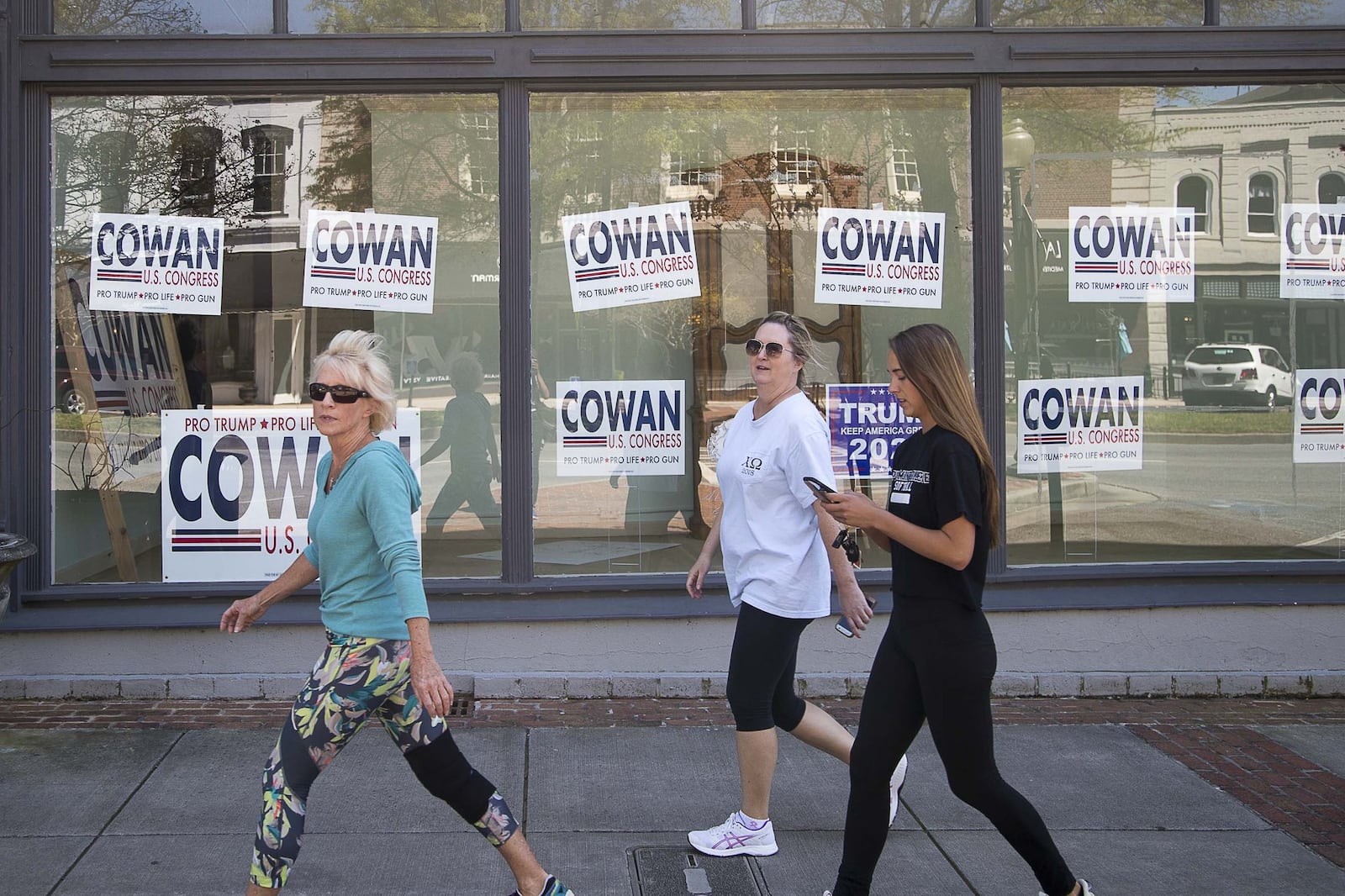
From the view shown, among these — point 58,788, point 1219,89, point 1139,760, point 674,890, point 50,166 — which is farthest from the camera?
point 1219,89

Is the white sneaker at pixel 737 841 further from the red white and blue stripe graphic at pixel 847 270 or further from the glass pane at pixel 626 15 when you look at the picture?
the glass pane at pixel 626 15

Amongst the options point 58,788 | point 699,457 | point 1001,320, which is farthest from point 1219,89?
point 58,788

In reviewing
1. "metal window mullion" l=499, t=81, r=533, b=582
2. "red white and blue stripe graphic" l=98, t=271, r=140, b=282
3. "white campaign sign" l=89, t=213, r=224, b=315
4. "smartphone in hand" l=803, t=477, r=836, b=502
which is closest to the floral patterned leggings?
"smartphone in hand" l=803, t=477, r=836, b=502

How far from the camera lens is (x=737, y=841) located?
4859mm

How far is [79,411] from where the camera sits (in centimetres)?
716

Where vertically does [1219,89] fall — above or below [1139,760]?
above

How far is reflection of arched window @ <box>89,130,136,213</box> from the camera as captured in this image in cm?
718

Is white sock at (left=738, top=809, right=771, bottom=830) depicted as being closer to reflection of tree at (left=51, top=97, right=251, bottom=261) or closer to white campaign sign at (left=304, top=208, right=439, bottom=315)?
white campaign sign at (left=304, top=208, right=439, bottom=315)

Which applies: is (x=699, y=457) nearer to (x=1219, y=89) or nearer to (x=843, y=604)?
(x=843, y=604)

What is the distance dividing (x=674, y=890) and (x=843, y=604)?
120cm

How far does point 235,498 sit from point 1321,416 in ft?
21.1

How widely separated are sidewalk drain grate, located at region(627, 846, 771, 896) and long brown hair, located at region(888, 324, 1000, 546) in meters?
1.61

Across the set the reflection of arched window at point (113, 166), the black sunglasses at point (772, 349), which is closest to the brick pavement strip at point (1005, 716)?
the black sunglasses at point (772, 349)

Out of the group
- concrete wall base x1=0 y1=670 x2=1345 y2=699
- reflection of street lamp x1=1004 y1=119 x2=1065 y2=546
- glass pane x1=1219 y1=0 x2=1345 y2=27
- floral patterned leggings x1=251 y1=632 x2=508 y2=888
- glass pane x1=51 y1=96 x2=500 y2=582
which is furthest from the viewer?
reflection of street lamp x1=1004 y1=119 x2=1065 y2=546
